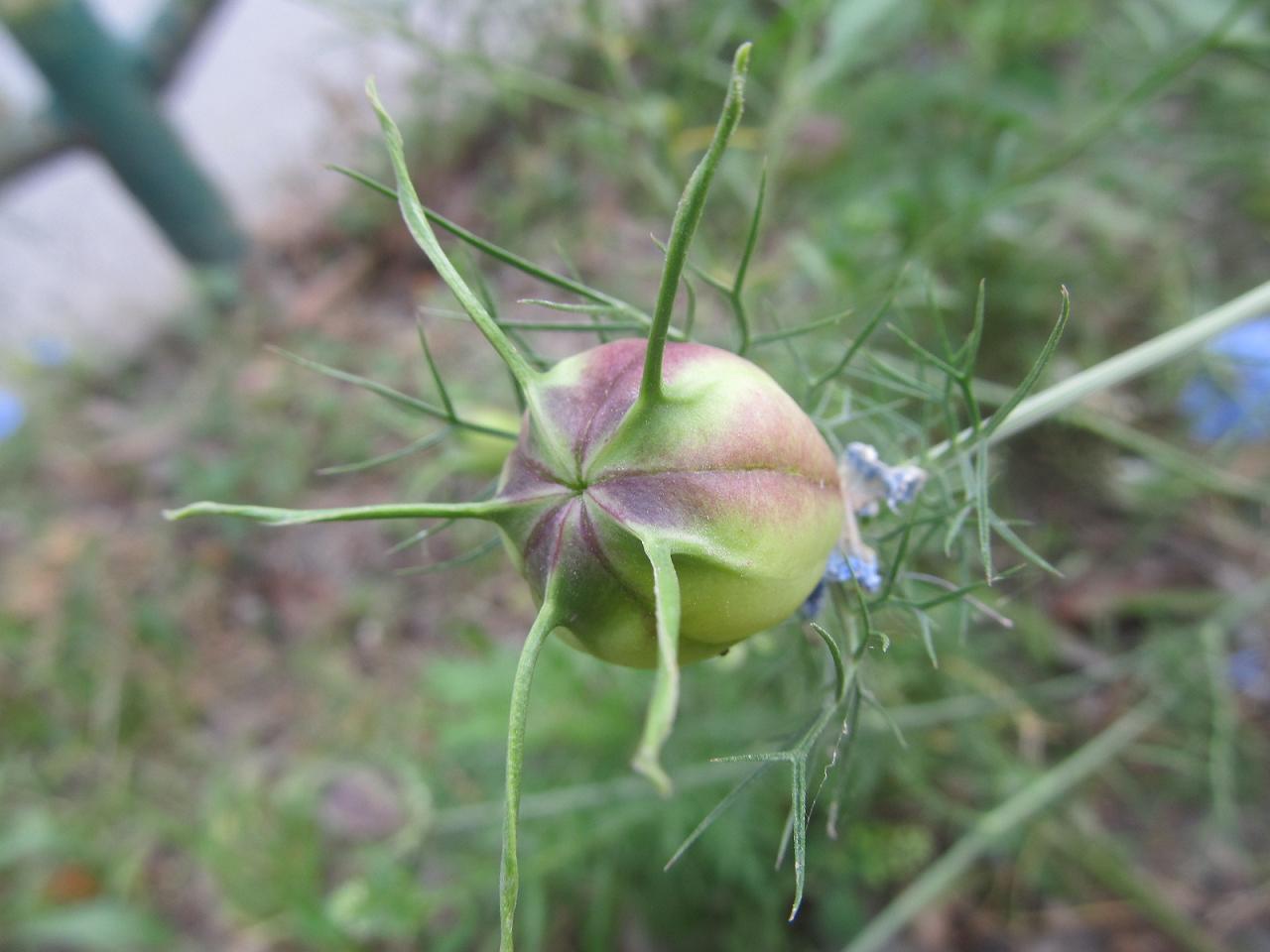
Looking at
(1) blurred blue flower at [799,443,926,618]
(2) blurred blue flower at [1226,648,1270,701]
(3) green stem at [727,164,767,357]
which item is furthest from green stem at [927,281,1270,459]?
(2) blurred blue flower at [1226,648,1270,701]

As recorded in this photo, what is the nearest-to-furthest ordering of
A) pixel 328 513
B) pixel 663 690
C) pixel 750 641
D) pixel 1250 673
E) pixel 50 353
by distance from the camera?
pixel 663 690, pixel 328 513, pixel 750 641, pixel 1250 673, pixel 50 353

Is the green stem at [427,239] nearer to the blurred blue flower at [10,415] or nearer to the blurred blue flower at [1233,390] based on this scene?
the blurred blue flower at [1233,390]

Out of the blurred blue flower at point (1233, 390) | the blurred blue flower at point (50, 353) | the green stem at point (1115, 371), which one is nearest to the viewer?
the green stem at point (1115, 371)

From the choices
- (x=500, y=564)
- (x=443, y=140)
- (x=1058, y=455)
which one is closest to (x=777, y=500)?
(x=1058, y=455)

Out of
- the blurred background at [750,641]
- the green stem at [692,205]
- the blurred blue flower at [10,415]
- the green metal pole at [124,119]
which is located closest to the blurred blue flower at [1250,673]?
the blurred background at [750,641]

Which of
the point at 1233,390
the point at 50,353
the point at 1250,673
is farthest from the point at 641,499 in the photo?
the point at 50,353

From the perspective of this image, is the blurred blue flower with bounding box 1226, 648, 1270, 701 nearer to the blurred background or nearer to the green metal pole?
the blurred background

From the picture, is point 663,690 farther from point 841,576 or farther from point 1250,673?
point 1250,673
